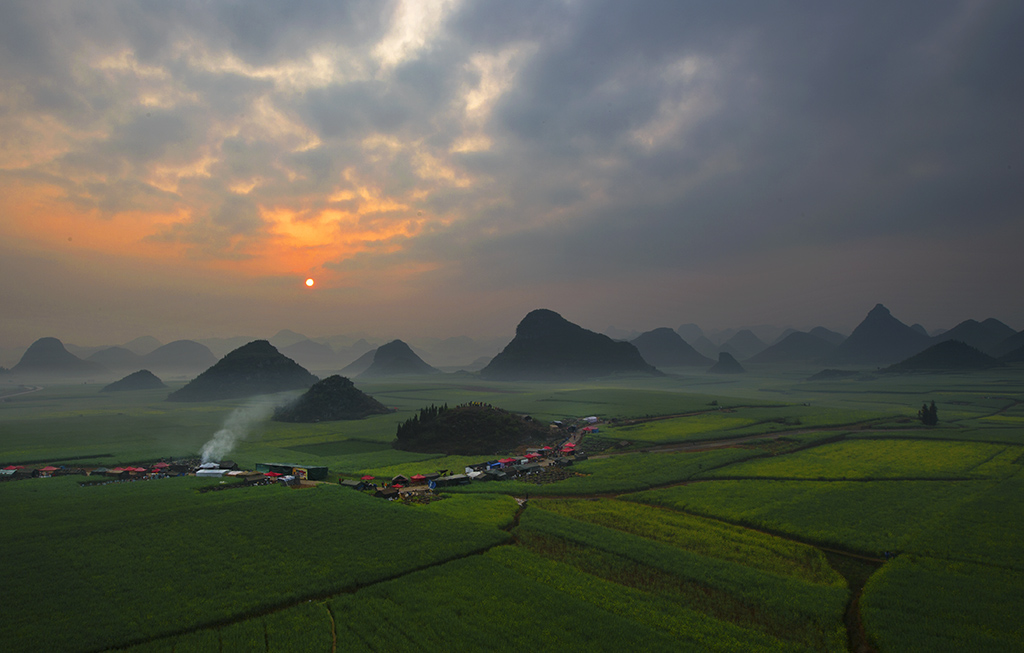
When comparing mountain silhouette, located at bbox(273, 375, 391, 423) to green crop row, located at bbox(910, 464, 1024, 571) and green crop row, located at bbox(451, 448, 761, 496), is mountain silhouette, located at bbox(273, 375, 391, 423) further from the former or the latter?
green crop row, located at bbox(910, 464, 1024, 571)

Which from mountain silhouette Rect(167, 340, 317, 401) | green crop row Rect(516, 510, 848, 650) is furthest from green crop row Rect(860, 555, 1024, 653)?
mountain silhouette Rect(167, 340, 317, 401)

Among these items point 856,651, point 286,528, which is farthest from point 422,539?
point 856,651

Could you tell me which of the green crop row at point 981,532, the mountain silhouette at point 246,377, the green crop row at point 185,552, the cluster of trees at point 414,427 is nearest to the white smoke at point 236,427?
the mountain silhouette at point 246,377

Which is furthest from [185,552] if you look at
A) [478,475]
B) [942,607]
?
[942,607]

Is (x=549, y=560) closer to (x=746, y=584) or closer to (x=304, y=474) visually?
(x=746, y=584)

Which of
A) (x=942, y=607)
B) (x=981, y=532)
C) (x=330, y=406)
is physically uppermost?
(x=330, y=406)

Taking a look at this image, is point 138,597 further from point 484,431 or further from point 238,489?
point 484,431

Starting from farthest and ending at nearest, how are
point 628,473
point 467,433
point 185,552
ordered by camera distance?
1. point 467,433
2. point 628,473
3. point 185,552
